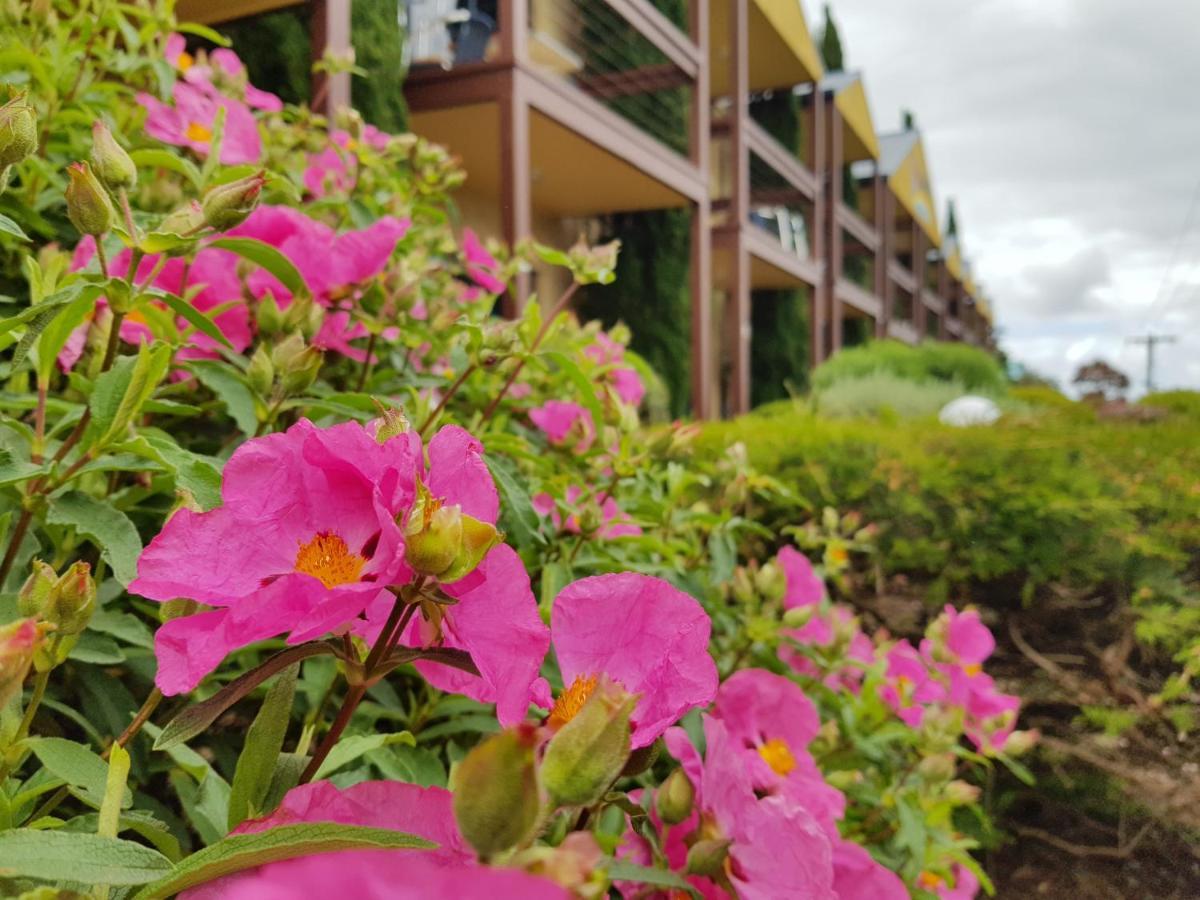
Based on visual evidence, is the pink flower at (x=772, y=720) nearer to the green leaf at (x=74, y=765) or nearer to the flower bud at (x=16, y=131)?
the green leaf at (x=74, y=765)

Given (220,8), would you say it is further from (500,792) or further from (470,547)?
(500,792)

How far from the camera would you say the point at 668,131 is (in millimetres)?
6539

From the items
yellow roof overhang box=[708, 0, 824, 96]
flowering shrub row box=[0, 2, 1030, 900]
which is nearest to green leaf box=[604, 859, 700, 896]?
flowering shrub row box=[0, 2, 1030, 900]

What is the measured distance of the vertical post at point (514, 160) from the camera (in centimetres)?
354

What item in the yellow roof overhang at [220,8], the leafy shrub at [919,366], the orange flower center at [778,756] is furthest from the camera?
the leafy shrub at [919,366]

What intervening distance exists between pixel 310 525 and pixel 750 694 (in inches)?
20.9

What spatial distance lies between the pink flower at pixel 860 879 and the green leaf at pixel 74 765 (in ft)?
1.44

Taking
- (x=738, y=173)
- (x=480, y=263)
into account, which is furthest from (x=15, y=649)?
(x=738, y=173)

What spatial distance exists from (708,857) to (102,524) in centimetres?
38

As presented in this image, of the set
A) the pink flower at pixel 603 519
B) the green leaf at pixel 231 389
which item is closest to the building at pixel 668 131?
the pink flower at pixel 603 519

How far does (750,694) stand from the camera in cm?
81

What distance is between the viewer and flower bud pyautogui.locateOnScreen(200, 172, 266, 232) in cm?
50

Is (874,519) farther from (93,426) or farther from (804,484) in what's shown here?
(93,426)

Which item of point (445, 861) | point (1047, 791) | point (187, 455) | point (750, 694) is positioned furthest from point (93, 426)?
point (1047, 791)
